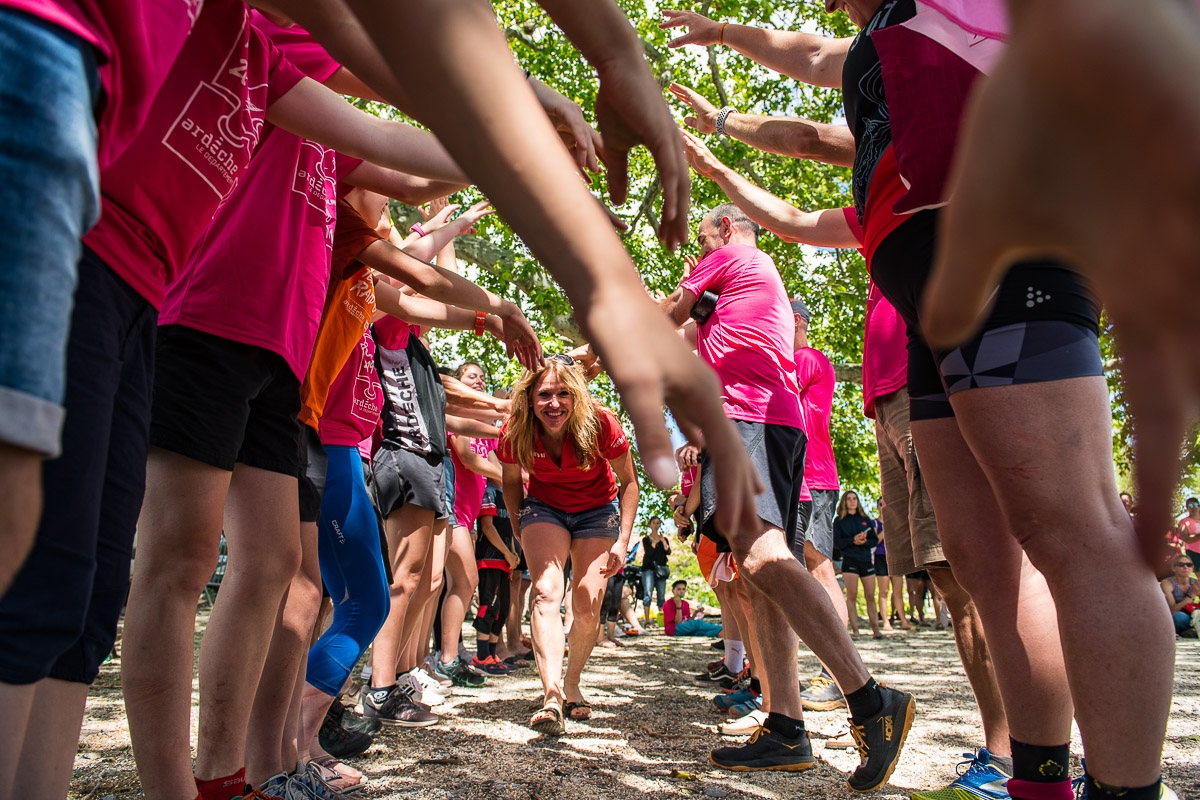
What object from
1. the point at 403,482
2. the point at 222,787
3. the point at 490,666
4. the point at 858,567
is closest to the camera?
the point at 222,787

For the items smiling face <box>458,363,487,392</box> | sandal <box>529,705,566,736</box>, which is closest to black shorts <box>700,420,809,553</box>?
sandal <box>529,705,566,736</box>

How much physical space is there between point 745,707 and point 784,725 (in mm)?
1500

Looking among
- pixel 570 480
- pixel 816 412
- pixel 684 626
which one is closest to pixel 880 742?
pixel 570 480

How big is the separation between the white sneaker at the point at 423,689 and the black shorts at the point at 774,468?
1.94 m

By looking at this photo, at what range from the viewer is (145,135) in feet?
4.18

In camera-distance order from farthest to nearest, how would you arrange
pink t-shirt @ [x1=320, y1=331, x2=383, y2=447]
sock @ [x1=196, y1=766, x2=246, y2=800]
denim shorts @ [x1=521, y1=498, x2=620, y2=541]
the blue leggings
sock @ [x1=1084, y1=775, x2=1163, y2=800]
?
denim shorts @ [x1=521, y1=498, x2=620, y2=541] → pink t-shirt @ [x1=320, y1=331, x2=383, y2=447] → the blue leggings → sock @ [x1=196, y1=766, x2=246, y2=800] → sock @ [x1=1084, y1=775, x2=1163, y2=800]

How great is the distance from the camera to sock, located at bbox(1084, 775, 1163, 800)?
140 centimetres

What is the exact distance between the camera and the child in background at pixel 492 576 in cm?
704

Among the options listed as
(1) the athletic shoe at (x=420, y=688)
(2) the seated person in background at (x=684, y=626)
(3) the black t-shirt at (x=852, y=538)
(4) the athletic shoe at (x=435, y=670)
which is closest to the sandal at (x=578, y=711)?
(1) the athletic shoe at (x=420, y=688)

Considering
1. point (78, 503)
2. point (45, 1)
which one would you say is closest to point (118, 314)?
point (78, 503)

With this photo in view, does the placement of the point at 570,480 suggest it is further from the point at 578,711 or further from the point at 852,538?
the point at 852,538

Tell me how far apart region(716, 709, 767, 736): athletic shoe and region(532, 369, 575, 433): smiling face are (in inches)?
75.7

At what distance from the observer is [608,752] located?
11.2 ft

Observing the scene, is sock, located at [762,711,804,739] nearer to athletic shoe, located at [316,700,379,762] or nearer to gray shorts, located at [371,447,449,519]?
athletic shoe, located at [316,700,379,762]
